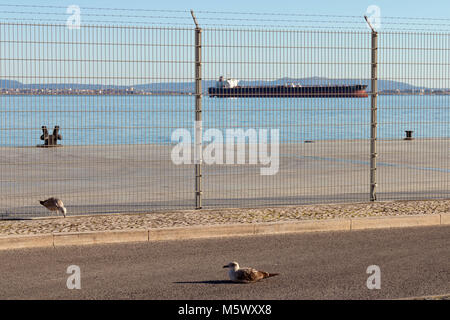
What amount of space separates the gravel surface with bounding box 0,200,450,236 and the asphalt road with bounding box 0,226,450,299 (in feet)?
2.66

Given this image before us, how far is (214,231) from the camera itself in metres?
11.1

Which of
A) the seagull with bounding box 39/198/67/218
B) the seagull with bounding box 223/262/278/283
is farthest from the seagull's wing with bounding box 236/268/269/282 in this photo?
the seagull with bounding box 39/198/67/218

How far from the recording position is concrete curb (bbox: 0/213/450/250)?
405 inches

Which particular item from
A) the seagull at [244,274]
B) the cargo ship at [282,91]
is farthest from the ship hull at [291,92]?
the seagull at [244,274]

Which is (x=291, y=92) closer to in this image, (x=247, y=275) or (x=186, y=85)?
(x=186, y=85)

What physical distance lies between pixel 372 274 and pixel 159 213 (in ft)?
15.8

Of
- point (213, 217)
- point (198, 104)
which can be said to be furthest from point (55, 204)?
point (198, 104)

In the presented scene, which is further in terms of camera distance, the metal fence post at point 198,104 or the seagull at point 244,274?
the metal fence post at point 198,104

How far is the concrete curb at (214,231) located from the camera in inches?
405

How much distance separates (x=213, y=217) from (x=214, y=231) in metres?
1.03

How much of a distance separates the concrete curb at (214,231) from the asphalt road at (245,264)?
227 mm

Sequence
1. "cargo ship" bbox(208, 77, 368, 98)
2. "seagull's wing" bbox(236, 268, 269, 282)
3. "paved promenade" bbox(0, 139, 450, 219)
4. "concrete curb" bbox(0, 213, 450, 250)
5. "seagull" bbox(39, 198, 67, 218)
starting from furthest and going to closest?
"paved promenade" bbox(0, 139, 450, 219)
"cargo ship" bbox(208, 77, 368, 98)
"seagull" bbox(39, 198, 67, 218)
"concrete curb" bbox(0, 213, 450, 250)
"seagull's wing" bbox(236, 268, 269, 282)

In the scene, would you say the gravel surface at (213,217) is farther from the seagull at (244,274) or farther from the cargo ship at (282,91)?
the seagull at (244,274)

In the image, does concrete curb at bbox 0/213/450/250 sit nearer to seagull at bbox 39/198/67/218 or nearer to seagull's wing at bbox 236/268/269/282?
seagull at bbox 39/198/67/218
